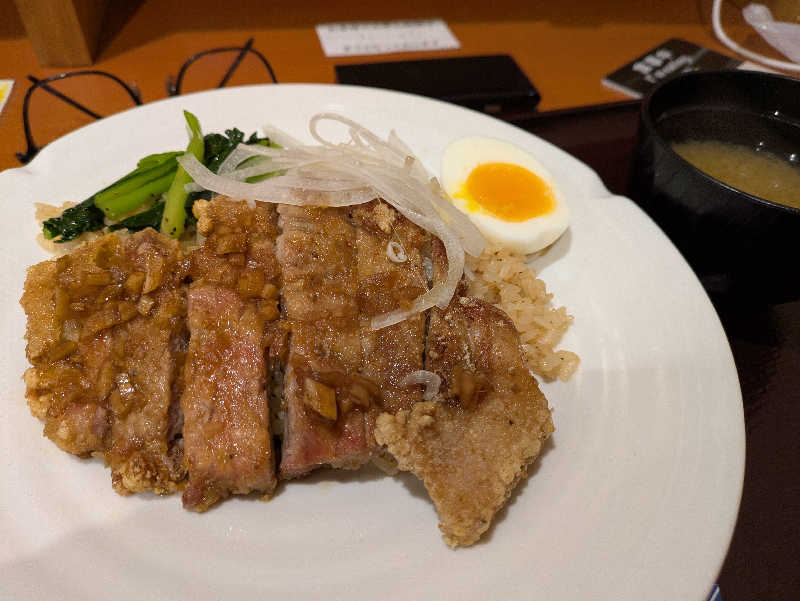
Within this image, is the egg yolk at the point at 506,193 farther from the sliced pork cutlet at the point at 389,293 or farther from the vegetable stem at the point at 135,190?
the vegetable stem at the point at 135,190

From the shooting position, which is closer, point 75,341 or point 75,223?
point 75,341

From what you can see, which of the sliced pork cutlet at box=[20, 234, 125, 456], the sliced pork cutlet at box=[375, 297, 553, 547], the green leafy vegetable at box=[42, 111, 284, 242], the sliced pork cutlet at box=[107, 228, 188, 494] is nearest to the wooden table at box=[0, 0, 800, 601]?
the sliced pork cutlet at box=[375, 297, 553, 547]

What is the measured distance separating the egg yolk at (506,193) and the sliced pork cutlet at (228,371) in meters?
1.17

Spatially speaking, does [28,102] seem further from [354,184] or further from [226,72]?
[354,184]

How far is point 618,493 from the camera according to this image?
1.82 metres

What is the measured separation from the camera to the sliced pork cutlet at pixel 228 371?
1.75m

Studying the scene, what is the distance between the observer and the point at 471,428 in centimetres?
180

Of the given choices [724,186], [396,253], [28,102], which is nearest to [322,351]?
[396,253]

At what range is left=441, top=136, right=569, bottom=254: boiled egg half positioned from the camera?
8.66 ft

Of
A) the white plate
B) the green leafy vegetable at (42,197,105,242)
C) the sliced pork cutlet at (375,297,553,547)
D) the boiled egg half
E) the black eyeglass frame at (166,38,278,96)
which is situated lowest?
the white plate

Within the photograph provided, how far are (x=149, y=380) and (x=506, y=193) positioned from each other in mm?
1921

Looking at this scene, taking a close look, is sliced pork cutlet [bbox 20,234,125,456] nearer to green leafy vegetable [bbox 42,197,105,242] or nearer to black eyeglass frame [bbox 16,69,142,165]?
green leafy vegetable [bbox 42,197,105,242]

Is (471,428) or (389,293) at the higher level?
(389,293)

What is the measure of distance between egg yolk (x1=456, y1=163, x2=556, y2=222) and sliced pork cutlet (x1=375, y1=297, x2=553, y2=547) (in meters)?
0.91
